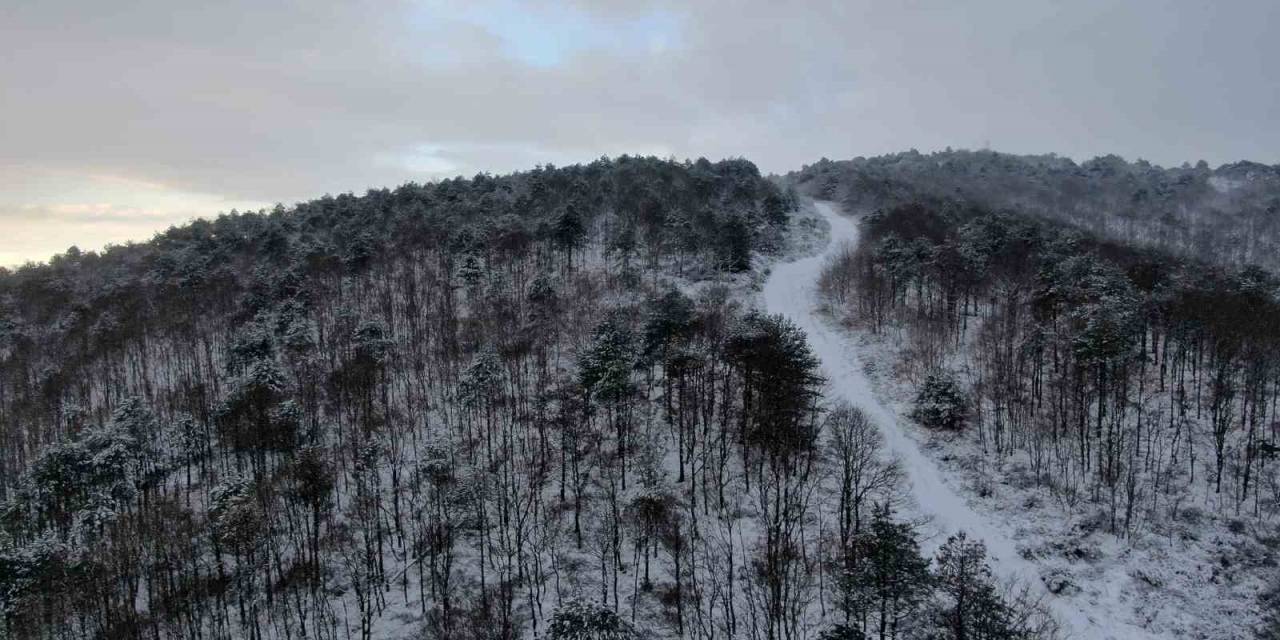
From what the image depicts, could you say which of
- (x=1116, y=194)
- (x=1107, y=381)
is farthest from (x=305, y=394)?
(x=1116, y=194)

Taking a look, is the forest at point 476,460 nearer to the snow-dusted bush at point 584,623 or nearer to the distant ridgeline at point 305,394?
the snow-dusted bush at point 584,623

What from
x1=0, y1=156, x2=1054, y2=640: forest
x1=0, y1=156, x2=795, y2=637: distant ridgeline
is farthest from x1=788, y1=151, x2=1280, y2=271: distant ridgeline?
x1=0, y1=156, x2=1054, y2=640: forest

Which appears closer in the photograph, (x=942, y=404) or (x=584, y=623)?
(x=584, y=623)

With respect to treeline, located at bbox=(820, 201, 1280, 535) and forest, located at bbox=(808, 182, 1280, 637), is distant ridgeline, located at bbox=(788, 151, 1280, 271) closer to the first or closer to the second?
treeline, located at bbox=(820, 201, 1280, 535)

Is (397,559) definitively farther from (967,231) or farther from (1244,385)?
(967,231)

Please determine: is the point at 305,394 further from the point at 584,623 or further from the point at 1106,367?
the point at 1106,367

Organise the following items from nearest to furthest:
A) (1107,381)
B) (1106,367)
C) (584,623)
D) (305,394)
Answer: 1. (584,623)
2. (1106,367)
3. (1107,381)
4. (305,394)
